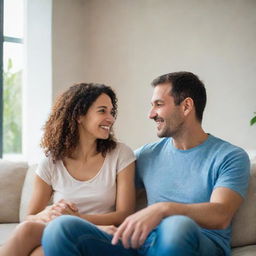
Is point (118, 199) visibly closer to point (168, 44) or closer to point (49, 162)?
point (49, 162)

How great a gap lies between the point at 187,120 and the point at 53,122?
26.2 inches

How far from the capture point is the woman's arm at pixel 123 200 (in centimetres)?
195

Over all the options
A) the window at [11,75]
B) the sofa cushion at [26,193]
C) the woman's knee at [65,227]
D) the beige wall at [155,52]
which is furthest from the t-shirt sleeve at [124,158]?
the window at [11,75]

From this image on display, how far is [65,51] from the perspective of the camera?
3986mm

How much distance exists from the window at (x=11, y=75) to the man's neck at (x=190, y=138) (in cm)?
258

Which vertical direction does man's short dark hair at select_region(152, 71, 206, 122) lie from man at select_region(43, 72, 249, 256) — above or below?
above

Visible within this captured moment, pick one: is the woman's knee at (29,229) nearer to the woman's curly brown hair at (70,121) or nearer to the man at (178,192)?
the man at (178,192)

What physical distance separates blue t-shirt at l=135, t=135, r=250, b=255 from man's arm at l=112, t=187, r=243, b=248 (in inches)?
2.2

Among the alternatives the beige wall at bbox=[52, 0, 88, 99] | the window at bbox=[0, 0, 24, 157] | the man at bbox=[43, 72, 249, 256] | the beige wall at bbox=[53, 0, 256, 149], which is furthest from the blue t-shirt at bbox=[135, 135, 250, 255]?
the window at bbox=[0, 0, 24, 157]

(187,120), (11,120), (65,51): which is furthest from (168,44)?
(187,120)

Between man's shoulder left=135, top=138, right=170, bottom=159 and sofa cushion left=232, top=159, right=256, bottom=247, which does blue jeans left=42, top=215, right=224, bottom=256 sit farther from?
man's shoulder left=135, top=138, right=170, bottom=159

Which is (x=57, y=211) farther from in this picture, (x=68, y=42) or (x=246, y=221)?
(x=68, y=42)

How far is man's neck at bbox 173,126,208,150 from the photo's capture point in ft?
6.48

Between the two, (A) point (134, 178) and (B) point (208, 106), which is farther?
(B) point (208, 106)
